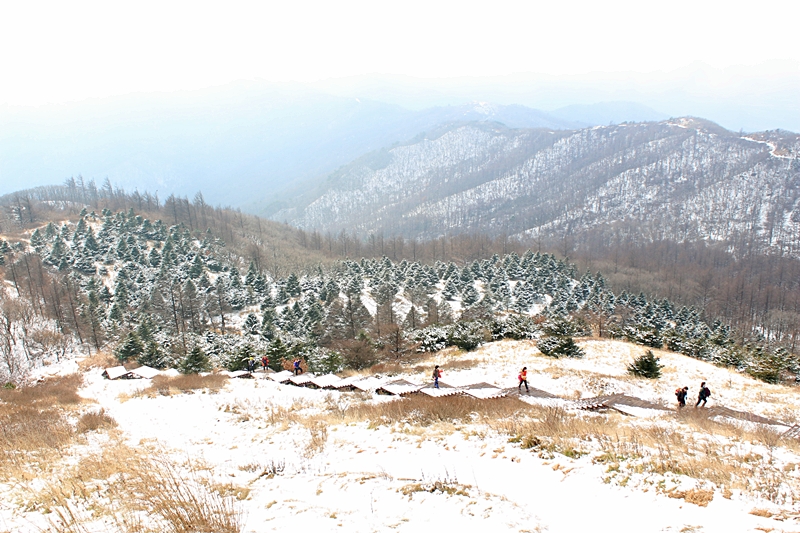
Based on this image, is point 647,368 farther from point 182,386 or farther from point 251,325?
point 251,325

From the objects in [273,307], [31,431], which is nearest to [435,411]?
[31,431]

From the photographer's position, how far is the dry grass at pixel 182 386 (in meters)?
17.1

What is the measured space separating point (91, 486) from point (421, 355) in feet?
86.3

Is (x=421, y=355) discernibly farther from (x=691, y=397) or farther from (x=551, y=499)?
(x=551, y=499)

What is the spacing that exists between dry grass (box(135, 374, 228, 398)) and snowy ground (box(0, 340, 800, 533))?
173 centimetres

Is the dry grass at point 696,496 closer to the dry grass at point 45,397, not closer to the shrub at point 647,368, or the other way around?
the shrub at point 647,368

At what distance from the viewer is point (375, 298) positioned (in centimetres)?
6450

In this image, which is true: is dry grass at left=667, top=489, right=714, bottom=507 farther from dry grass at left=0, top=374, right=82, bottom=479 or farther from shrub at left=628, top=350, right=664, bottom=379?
shrub at left=628, top=350, right=664, bottom=379

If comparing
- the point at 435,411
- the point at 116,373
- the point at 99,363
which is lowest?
the point at 99,363

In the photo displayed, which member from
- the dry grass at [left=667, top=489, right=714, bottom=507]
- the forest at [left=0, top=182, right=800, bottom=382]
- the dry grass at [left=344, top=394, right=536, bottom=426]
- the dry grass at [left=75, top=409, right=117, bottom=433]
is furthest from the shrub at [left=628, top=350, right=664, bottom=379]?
the dry grass at [left=75, top=409, right=117, bottom=433]

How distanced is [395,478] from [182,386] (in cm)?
1589

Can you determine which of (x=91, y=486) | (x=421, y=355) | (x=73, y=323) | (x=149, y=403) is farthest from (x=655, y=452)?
(x=73, y=323)

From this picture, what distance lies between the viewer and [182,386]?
18.1 meters

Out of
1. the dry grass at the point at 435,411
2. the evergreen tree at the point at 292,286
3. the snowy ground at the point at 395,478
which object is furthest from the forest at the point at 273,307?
the dry grass at the point at 435,411
